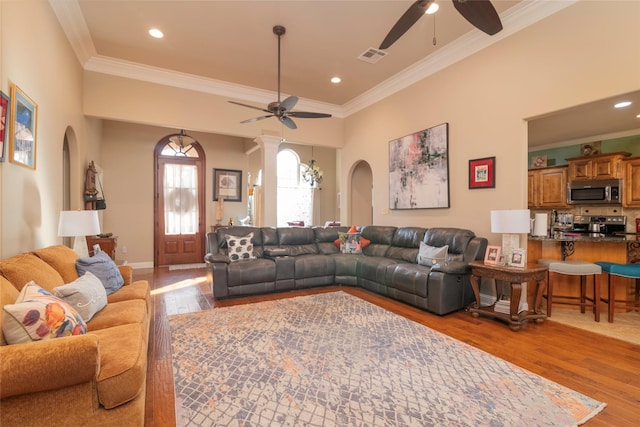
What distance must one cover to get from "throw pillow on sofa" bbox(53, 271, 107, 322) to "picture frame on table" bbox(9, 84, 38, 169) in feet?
3.85

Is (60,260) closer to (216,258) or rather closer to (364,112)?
(216,258)

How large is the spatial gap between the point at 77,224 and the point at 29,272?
1.30 meters

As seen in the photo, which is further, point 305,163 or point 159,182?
point 305,163

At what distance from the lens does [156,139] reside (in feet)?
22.4

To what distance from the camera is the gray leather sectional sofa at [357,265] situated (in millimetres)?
3631

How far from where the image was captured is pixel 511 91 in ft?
12.1

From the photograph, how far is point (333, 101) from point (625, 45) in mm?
4590

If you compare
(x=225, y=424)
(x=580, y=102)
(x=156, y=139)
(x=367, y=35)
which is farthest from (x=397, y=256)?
(x=156, y=139)

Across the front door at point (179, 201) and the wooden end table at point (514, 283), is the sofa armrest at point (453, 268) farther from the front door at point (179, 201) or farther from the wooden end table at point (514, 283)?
the front door at point (179, 201)

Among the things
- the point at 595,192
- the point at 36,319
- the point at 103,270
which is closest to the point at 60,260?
the point at 103,270

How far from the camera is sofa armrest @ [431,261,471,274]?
138 inches

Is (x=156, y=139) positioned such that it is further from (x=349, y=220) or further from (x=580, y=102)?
(x=580, y=102)

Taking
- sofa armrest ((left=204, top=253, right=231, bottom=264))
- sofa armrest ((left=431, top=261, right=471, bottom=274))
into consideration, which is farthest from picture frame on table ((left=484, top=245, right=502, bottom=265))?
sofa armrest ((left=204, top=253, right=231, bottom=264))

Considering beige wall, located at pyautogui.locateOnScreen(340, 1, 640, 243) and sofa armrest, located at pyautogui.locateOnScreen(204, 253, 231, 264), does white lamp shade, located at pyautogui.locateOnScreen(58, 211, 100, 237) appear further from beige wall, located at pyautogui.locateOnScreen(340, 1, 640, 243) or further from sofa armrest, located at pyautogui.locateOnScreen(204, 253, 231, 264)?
beige wall, located at pyautogui.locateOnScreen(340, 1, 640, 243)
